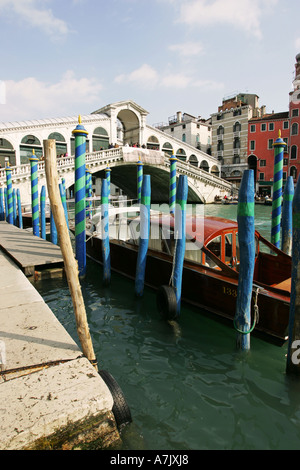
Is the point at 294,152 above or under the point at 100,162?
above

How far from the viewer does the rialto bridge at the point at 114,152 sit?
20.9 metres

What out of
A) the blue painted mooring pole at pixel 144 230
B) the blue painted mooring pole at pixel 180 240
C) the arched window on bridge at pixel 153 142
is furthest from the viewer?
the arched window on bridge at pixel 153 142

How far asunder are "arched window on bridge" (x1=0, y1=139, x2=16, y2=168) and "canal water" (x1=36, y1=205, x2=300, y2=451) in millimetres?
21603

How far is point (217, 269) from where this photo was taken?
4.45m

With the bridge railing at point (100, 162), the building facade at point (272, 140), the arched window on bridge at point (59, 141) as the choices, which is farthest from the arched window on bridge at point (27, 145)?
the building facade at point (272, 140)

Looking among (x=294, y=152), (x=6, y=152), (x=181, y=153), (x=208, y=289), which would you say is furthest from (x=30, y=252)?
(x=181, y=153)

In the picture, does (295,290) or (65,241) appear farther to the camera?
(295,290)

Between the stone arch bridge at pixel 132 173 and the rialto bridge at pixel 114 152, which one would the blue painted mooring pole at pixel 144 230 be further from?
the rialto bridge at pixel 114 152

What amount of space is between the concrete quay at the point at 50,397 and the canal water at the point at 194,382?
0.52 metres

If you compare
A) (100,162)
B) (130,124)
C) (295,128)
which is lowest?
(100,162)

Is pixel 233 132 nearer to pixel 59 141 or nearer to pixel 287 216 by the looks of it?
pixel 59 141

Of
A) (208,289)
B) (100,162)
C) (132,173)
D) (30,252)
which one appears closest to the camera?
(208,289)

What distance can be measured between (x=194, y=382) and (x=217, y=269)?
1.76 metres

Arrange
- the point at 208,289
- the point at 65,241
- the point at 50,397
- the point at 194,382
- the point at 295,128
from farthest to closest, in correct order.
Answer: the point at 295,128 < the point at 208,289 < the point at 194,382 < the point at 65,241 < the point at 50,397
